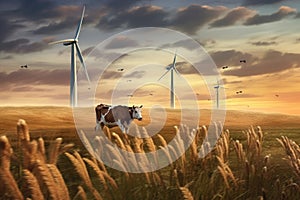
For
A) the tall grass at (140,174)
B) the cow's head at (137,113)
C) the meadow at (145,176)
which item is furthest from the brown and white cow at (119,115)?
the tall grass at (140,174)

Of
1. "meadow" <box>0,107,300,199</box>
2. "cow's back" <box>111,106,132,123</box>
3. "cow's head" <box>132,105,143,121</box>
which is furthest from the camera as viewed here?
"cow's back" <box>111,106,132,123</box>

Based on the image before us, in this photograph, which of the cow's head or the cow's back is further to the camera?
the cow's back

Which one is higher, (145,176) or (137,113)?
(137,113)

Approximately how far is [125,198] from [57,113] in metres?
51.4

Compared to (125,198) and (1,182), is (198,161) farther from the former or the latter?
(1,182)

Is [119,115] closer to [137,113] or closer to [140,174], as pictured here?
[137,113]

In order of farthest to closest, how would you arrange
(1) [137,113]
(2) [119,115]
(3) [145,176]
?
1. (2) [119,115]
2. (1) [137,113]
3. (3) [145,176]

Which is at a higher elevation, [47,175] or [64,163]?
[47,175]

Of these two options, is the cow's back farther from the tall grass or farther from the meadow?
the tall grass

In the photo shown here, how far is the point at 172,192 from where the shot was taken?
570cm

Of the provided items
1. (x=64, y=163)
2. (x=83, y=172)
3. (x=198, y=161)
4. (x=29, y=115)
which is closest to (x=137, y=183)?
(x=198, y=161)

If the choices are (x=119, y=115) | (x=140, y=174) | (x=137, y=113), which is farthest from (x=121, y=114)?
(x=140, y=174)

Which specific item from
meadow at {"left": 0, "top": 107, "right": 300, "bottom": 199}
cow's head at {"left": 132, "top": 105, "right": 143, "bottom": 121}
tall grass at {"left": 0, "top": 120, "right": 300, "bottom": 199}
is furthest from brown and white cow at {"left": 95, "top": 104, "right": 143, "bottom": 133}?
tall grass at {"left": 0, "top": 120, "right": 300, "bottom": 199}

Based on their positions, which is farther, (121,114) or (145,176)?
(121,114)
